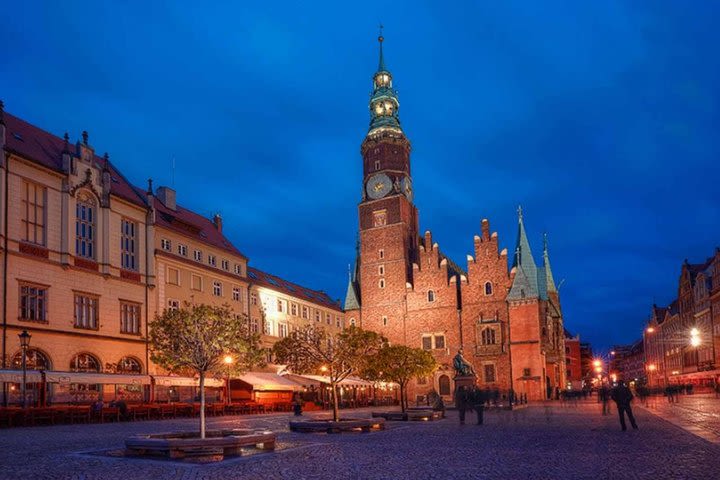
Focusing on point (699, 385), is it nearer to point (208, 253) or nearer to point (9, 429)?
point (208, 253)

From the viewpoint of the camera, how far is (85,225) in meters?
44.3

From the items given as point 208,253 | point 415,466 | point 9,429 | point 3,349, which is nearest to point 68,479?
point 415,466

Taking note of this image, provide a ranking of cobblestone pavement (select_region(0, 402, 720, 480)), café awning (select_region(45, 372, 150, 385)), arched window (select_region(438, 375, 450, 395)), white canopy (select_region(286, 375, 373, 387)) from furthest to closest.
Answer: arched window (select_region(438, 375, 450, 395))
white canopy (select_region(286, 375, 373, 387))
café awning (select_region(45, 372, 150, 385))
cobblestone pavement (select_region(0, 402, 720, 480))

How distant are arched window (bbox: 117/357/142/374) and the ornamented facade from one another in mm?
37765

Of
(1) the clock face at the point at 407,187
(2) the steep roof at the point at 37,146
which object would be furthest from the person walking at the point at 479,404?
(1) the clock face at the point at 407,187

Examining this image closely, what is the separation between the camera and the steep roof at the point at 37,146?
1581 inches

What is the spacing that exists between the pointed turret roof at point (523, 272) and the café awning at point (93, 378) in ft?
144

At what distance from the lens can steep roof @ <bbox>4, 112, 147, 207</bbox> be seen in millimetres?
40156

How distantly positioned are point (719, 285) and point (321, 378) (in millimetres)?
45987

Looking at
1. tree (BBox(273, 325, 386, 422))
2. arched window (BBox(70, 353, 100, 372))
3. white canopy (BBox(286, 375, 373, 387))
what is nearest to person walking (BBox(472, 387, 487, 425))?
tree (BBox(273, 325, 386, 422))

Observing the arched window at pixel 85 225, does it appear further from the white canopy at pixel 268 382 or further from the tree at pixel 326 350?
the tree at pixel 326 350

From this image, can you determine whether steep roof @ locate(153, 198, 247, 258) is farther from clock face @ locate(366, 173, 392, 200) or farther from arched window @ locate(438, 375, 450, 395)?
arched window @ locate(438, 375, 450, 395)

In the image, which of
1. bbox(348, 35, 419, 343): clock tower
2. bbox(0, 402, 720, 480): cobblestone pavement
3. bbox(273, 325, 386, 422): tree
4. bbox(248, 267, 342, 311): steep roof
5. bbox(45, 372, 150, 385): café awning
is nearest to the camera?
bbox(0, 402, 720, 480): cobblestone pavement

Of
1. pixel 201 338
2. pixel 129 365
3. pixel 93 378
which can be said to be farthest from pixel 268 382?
pixel 201 338
